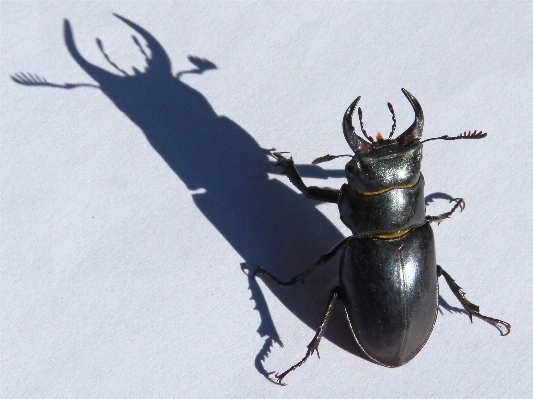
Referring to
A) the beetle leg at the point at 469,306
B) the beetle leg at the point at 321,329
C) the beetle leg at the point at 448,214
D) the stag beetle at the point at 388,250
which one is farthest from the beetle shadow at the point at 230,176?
the beetle leg at the point at 469,306

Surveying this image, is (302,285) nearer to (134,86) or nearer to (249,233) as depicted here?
(249,233)

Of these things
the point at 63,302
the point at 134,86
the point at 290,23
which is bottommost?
the point at 63,302

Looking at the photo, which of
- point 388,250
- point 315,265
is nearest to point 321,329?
point 315,265

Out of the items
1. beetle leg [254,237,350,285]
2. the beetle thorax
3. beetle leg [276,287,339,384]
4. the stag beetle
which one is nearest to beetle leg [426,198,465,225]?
the stag beetle

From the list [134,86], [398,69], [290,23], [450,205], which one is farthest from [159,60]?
[450,205]

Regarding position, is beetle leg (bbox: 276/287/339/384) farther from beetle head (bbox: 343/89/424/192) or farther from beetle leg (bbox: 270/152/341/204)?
beetle head (bbox: 343/89/424/192)

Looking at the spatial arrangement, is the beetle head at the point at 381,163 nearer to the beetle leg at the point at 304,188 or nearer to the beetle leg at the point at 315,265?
the beetle leg at the point at 304,188

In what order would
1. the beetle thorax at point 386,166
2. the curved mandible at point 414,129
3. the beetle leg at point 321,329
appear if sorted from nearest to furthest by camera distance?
1. the beetle thorax at point 386,166
2. the curved mandible at point 414,129
3. the beetle leg at point 321,329
